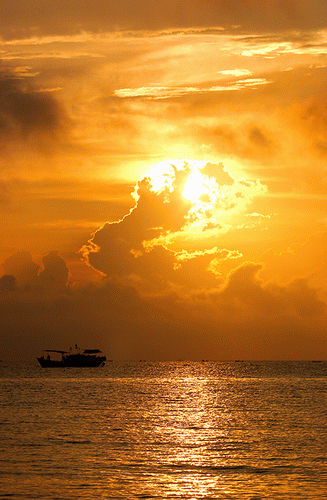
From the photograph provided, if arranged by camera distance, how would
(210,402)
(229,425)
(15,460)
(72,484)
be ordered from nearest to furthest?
(72,484)
(15,460)
(229,425)
(210,402)

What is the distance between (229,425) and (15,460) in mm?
35448

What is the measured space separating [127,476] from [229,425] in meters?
37.2

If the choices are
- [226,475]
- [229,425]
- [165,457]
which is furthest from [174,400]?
[226,475]

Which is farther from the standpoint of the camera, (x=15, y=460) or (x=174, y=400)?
(x=174, y=400)

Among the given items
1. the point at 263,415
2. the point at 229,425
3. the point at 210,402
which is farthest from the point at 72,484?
the point at 210,402

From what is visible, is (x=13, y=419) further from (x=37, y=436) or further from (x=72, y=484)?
(x=72, y=484)

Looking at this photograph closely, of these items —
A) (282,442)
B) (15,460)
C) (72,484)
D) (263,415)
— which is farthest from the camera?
(263,415)

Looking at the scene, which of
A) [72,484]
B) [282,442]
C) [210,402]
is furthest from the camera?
[210,402]

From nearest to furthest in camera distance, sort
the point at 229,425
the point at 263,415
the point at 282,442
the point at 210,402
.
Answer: the point at 282,442 → the point at 229,425 → the point at 263,415 → the point at 210,402

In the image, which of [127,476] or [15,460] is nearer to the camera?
[127,476]

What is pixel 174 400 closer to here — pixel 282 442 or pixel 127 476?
pixel 282 442

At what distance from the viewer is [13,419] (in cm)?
8875

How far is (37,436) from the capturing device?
71.6 m

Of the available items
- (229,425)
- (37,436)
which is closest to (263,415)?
(229,425)
